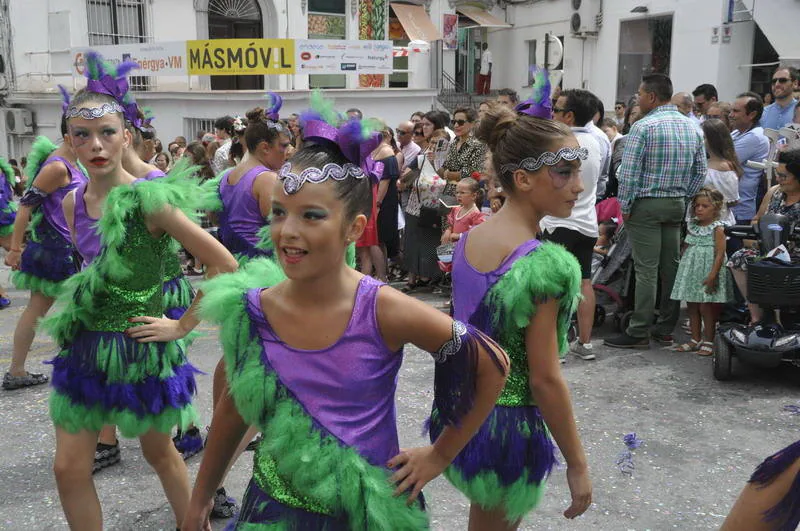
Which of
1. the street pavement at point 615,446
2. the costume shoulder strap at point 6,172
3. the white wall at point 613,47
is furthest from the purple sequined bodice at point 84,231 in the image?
the white wall at point 613,47

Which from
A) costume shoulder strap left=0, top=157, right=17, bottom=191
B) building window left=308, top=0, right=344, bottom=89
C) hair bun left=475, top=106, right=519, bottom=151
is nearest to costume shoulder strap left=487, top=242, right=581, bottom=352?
hair bun left=475, top=106, right=519, bottom=151

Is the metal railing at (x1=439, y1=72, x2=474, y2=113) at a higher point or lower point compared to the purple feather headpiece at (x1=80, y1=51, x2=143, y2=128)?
higher

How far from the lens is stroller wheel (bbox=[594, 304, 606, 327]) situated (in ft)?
24.0

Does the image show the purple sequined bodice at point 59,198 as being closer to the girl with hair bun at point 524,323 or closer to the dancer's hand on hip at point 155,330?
the dancer's hand on hip at point 155,330

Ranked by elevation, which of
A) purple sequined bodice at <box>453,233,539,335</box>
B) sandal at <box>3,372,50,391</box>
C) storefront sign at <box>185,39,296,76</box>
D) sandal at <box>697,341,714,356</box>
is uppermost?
storefront sign at <box>185,39,296,76</box>

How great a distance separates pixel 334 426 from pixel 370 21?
24.2 metres

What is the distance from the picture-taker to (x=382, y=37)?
25.0 m

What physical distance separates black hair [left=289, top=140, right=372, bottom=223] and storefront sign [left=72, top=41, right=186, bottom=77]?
18.2 metres

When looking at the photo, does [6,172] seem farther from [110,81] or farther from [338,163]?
[338,163]

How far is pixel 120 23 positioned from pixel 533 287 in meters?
21.7

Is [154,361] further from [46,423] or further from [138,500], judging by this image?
[46,423]

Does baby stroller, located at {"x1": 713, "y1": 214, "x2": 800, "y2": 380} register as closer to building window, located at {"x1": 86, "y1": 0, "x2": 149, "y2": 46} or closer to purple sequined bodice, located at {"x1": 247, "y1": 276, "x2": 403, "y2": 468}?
purple sequined bodice, located at {"x1": 247, "y1": 276, "x2": 403, "y2": 468}

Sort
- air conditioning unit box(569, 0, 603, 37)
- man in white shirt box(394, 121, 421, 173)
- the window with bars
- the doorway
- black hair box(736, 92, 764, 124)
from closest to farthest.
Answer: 1. black hair box(736, 92, 764, 124)
2. man in white shirt box(394, 121, 421, 173)
3. the window with bars
4. the doorway
5. air conditioning unit box(569, 0, 603, 37)

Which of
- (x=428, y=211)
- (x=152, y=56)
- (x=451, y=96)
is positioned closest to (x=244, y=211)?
(x=428, y=211)
